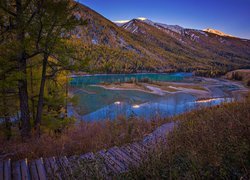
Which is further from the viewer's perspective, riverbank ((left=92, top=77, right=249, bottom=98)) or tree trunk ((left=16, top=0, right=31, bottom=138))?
riverbank ((left=92, top=77, right=249, bottom=98))

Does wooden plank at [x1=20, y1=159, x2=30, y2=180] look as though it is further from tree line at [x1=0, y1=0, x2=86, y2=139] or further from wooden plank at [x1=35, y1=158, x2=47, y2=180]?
tree line at [x1=0, y1=0, x2=86, y2=139]

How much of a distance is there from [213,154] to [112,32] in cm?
18963

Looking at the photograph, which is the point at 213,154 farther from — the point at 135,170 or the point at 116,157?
the point at 116,157

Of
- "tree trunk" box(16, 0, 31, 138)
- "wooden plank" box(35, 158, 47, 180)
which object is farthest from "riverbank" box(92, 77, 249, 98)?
"wooden plank" box(35, 158, 47, 180)

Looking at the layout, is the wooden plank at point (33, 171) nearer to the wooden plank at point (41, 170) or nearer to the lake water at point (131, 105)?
the wooden plank at point (41, 170)

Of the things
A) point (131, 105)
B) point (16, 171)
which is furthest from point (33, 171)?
point (131, 105)

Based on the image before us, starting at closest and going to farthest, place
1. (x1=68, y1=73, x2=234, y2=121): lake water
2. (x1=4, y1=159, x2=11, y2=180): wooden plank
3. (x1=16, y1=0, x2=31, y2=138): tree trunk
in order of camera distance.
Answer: (x1=4, y1=159, x2=11, y2=180): wooden plank < (x1=16, y1=0, x2=31, y2=138): tree trunk < (x1=68, y1=73, x2=234, y2=121): lake water

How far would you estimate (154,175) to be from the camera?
230cm

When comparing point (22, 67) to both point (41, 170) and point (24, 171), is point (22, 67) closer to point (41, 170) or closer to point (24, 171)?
point (24, 171)

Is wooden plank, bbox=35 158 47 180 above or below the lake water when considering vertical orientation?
above

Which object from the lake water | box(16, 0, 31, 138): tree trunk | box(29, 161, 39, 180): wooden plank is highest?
box(16, 0, 31, 138): tree trunk

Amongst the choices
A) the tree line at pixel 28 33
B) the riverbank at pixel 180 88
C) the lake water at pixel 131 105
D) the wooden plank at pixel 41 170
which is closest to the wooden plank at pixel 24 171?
the wooden plank at pixel 41 170

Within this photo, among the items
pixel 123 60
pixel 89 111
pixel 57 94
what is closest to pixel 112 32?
pixel 123 60

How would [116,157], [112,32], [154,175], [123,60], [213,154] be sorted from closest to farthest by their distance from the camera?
[154,175] → [213,154] → [116,157] → [123,60] → [112,32]
